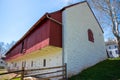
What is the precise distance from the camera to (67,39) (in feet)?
41.9

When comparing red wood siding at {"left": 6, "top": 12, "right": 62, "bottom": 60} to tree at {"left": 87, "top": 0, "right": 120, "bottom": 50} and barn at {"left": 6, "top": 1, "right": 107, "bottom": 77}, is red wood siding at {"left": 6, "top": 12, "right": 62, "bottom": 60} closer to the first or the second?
barn at {"left": 6, "top": 1, "right": 107, "bottom": 77}

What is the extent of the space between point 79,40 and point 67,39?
6.77ft

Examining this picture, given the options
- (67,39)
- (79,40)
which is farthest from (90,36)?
(67,39)

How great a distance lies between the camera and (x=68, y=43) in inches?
504

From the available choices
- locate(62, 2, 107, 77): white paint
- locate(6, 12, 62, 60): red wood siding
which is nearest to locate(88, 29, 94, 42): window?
locate(62, 2, 107, 77): white paint

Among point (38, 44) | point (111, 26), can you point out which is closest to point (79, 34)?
point (38, 44)

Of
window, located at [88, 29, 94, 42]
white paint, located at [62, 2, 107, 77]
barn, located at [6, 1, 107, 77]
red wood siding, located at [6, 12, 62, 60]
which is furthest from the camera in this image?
window, located at [88, 29, 94, 42]

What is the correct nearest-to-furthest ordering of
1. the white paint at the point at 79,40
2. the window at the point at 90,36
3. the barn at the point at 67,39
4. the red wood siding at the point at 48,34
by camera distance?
the red wood siding at the point at 48,34, the barn at the point at 67,39, the white paint at the point at 79,40, the window at the point at 90,36

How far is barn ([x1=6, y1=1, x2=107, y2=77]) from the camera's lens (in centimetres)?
1227

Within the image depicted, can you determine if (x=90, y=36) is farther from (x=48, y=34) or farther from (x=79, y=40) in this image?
(x=48, y=34)

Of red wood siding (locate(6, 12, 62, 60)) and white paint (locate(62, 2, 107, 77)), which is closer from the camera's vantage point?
red wood siding (locate(6, 12, 62, 60))

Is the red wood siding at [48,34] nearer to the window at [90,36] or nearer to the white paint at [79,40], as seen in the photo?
the white paint at [79,40]

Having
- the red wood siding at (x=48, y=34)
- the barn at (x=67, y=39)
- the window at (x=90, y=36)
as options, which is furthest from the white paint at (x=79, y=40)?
the red wood siding at (x=48, y=34)

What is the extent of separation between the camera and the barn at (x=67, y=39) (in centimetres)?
1227
